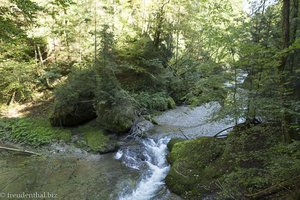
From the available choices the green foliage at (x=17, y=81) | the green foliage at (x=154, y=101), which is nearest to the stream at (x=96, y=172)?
the green foliage at (x=154, y=101)

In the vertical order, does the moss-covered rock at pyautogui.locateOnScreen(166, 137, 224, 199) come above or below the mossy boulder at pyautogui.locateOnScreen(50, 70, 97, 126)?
below

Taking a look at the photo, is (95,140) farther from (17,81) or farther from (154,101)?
(17,81)

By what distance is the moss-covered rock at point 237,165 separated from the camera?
4.53m

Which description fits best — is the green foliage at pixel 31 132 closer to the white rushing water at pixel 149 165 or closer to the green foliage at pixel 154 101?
the white rushing water at pixel 149 165

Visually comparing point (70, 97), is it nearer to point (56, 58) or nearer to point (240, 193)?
point (56, 58)

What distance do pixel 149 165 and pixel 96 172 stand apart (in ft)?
6.02

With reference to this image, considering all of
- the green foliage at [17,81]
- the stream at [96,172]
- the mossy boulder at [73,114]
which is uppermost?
the green foliage at [17,81]

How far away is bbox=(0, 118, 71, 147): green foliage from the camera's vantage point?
10.9m

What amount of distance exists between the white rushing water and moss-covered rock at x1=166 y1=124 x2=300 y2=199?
0.46 metres

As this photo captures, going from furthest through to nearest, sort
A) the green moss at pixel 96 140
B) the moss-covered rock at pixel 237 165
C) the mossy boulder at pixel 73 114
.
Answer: the mossy boulder at pixel 73 114 < the green moss at pixel 96 140 < the moss-covered rock at pixel 237 165

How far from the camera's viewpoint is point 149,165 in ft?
28.2

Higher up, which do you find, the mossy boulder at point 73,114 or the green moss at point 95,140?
the mossy boulder at point 73,114

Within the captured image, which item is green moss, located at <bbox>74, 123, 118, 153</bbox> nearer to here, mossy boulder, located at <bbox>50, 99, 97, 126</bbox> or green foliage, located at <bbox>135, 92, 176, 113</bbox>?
mossy boulder, located at <bbox>50, 99, 97, 126</bbox>

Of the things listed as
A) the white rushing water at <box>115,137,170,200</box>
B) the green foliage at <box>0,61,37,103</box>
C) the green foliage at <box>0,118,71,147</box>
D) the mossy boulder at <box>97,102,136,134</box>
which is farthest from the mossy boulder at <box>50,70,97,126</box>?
the green foliage at <box>0,61,37,103</box>
